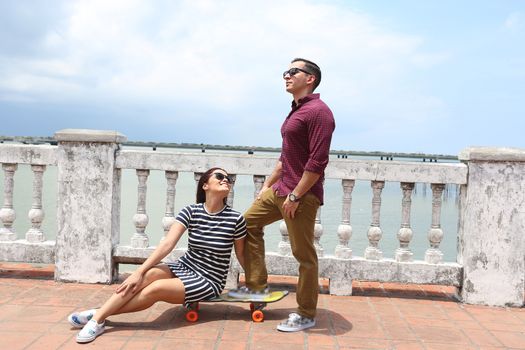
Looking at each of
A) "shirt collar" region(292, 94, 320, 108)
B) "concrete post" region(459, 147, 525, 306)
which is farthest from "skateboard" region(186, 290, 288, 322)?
"concrete post" region(459, 147, 525, 306)

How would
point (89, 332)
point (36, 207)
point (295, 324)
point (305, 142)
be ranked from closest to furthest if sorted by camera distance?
point (89, 332) < point (305, 142) < point (295, 324) < point (36, 207)

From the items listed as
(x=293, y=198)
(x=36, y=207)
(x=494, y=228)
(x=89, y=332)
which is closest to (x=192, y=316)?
(x=89, y=332)

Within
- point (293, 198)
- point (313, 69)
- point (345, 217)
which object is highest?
point (313, 69)

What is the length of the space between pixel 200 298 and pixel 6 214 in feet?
8.33

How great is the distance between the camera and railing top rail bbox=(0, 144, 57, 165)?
5184mm

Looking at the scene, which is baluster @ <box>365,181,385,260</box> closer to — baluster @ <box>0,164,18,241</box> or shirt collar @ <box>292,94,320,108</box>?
shirt collar @ <box>292,94,320,108</box>

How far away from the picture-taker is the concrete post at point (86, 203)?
16.5 feet

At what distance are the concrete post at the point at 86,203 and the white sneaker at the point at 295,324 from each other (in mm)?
2043

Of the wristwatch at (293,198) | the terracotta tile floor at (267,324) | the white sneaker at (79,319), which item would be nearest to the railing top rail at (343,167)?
the terracotta tile floor at (267,324)

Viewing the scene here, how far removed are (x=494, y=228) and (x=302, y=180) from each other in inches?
93.7

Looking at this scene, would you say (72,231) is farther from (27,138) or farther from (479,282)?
(27,138)

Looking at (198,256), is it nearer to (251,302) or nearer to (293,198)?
(251,302)

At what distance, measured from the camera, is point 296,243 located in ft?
12.5

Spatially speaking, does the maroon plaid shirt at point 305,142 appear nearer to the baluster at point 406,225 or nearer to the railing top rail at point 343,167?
the railing top rail at point 343,167
